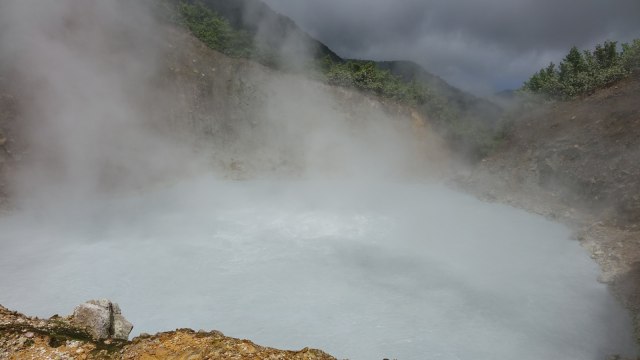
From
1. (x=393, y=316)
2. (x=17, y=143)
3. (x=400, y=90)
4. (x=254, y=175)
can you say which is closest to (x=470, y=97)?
(x=400, y=90)

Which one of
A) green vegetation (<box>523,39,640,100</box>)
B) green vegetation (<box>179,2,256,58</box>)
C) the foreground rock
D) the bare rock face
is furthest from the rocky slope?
green vegetation (<box>179,2,256,58</box>)

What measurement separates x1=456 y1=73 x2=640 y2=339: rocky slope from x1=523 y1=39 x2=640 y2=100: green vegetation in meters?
0.83

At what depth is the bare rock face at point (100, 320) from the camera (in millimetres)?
5208

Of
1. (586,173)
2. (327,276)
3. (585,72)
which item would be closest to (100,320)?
(327,276)

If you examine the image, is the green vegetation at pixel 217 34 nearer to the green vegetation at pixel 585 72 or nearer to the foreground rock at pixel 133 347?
the green vegetation at pixel 585 72

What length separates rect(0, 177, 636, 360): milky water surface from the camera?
7996 mm

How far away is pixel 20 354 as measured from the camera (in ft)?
14.0

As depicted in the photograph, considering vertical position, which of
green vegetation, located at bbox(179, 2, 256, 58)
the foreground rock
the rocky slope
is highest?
green vegetation, located at bbox(179, 2, 256, 58)

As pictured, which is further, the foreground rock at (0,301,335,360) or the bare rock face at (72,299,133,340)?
the bare rock face at (72,299,133,340)

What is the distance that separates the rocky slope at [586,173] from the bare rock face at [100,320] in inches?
415

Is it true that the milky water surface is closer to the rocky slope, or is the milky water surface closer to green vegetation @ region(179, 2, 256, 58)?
the rocky slope

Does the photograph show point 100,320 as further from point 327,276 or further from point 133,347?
point 327,276

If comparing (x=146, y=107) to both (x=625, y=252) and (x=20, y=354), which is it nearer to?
(x=20, y=354)

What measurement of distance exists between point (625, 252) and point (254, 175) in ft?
47.1
